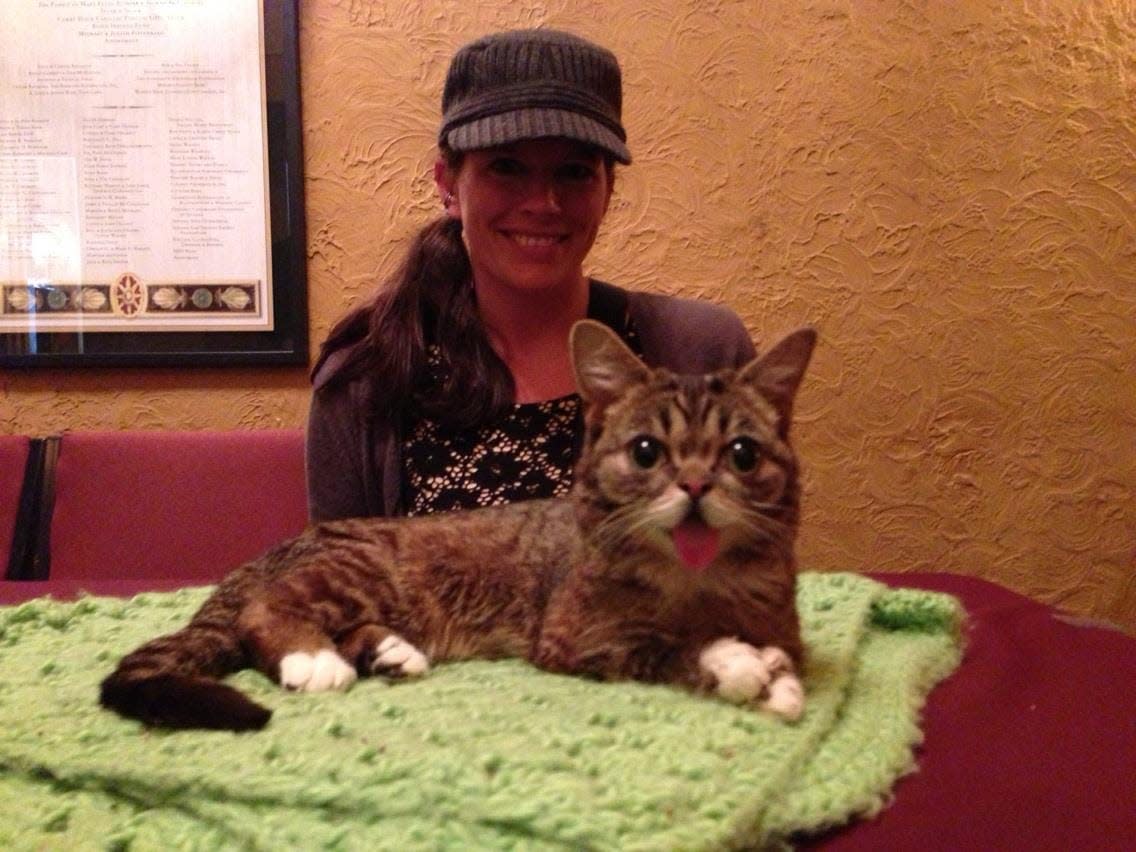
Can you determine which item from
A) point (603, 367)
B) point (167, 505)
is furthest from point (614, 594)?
point (167, 505)

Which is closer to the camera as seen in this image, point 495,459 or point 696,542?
point 696,542

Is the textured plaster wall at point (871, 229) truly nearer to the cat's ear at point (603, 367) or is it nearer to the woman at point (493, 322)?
the woman at point (493, 322)

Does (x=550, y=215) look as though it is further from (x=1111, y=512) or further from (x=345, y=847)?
(x=1111, y=512)

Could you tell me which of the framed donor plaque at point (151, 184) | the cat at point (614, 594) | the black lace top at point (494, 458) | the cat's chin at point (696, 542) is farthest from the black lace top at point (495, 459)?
the framed donor plaque at point (151, 184)

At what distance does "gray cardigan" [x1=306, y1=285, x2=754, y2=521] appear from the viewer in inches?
59.9

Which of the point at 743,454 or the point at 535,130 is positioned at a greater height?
the point at 535,130

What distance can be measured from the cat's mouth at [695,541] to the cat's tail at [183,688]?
42 cm

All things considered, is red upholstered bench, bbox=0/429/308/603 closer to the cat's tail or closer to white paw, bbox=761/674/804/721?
the cat's tail

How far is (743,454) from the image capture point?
0.96 m

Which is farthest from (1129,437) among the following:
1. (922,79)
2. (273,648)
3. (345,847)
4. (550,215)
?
(345,847)

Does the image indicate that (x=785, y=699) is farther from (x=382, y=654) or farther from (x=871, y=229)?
(x=871, y=229)

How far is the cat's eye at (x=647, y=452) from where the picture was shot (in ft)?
3.18

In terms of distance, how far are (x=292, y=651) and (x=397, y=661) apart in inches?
4.4

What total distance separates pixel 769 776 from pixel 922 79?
189 cm
